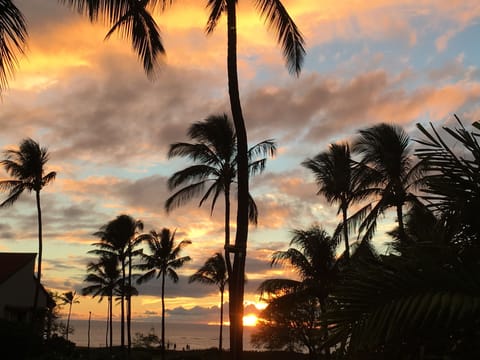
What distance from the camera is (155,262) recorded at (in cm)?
5356

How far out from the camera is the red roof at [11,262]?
35.5 m

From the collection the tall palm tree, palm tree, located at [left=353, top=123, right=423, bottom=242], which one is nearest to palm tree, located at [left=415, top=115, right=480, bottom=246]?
the tall palm tree

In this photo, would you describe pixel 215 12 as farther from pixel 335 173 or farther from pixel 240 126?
pixel 335 173

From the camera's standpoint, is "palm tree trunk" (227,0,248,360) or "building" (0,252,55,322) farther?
"building" (0,252,55,322)

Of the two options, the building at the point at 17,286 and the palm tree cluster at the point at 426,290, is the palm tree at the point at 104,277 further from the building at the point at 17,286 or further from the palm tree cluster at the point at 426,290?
the palm tree cluster at the point at 426,290

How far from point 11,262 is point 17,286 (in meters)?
2.17

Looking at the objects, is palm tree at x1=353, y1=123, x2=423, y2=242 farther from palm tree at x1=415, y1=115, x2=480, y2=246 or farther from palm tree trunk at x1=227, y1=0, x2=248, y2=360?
palm tree at x1=415, y1=115, x2=480, y2=246

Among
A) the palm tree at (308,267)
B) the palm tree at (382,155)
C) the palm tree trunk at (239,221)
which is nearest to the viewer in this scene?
the palm tree trunk at (239,221)

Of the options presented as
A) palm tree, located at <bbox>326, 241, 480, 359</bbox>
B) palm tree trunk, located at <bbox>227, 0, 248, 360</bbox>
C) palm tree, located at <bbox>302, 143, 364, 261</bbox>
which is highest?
palm tree, located at <bbox>302, 143, 364, 261</bbox>

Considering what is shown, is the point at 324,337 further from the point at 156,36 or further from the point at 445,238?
the point at 156,36

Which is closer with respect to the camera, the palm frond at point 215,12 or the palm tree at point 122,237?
the palm frond at point 215,12

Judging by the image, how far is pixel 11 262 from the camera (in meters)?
37.8

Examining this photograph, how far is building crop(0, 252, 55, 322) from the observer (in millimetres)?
35094

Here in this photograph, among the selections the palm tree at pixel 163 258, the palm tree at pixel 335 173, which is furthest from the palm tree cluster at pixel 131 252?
the palm tree at pixel 335 173
